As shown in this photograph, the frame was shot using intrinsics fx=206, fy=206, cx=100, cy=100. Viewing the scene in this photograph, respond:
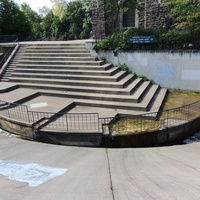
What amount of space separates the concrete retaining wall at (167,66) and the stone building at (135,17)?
4.99 m

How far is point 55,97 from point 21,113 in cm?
220

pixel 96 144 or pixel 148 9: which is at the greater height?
pixel 148 9

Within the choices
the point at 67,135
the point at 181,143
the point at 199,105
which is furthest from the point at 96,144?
the point at 199,105

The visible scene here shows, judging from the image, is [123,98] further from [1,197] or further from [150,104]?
[1,197]

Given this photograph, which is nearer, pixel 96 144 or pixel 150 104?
pixel 96 144

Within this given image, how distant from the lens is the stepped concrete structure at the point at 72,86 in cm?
827

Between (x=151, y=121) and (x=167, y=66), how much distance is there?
457 centimetres

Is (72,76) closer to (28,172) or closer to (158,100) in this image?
(158,100)

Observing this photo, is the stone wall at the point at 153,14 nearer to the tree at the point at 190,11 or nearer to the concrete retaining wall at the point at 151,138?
the tree at the point at 190,11

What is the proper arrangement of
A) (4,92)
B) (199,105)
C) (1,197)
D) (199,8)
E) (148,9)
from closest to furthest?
1. (1,197)
2. (199,105)
3. (199,8)
4. (4,92)
5. (148,9)

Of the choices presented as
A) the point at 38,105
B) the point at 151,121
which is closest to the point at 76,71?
the point at 38,105

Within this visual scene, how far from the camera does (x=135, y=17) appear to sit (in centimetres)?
1645

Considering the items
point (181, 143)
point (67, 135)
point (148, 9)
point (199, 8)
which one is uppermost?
point (148, 9)

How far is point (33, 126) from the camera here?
6.81 metres
